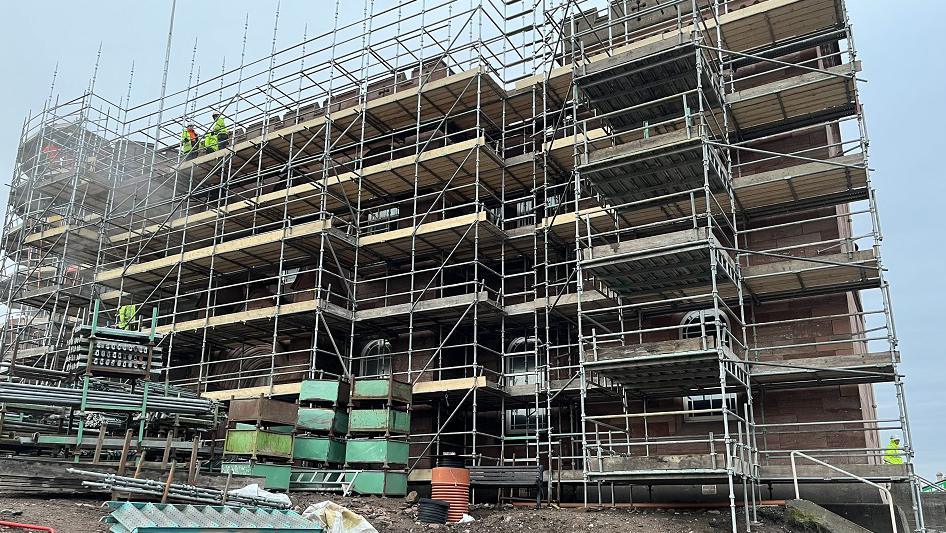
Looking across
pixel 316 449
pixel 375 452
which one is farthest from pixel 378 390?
pixel 316 449

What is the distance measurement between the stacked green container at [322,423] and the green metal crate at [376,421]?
1.51 feet

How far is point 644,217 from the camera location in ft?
66.4

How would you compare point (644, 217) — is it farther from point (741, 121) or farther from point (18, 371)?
point (18, 371)

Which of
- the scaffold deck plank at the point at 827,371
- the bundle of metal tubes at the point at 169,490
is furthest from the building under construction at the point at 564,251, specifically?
the bundle of metal tubes at the point at 169,490

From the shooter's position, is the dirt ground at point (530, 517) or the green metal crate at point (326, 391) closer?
the dirt ground at point (530, 517)

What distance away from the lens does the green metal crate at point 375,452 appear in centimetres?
1928

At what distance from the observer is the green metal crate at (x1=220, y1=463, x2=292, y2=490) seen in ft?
57.6

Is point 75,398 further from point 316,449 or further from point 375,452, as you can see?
point 375,452

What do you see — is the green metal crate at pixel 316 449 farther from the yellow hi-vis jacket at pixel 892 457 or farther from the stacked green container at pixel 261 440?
the yellow hi-vis jacket at pixel 892 457

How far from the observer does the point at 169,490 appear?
509 inches

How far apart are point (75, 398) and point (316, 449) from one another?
A: 5.97 meters

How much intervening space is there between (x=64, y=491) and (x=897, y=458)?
690 inches

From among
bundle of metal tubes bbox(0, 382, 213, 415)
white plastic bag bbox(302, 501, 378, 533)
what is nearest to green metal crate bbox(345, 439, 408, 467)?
bundle of metal tubes bbox(0, 382, 213, 415)

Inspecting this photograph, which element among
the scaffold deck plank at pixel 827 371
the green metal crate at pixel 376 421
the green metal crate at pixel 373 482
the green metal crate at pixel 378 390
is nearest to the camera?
the scaffold deck plank at pixel 827 371
